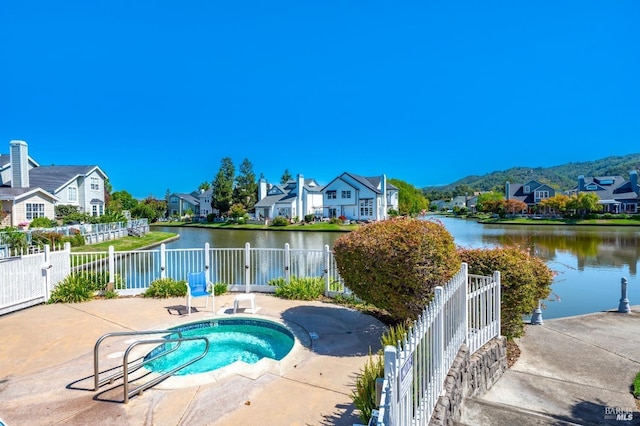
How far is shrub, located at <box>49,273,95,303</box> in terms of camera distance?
27.3 feet

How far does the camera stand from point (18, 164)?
29.1m

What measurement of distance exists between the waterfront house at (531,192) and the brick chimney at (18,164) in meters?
73.4

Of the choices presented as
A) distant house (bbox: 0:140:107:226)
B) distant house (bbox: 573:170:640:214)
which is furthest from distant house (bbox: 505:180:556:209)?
distant house (bbox: 0:140:107:226)

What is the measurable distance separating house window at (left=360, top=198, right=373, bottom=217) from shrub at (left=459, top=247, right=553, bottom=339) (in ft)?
141

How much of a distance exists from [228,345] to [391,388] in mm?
4892

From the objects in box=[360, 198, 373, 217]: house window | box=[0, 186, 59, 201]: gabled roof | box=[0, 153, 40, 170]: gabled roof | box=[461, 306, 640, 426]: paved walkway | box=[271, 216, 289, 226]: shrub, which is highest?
box=[0, 153, 40, 170]: gabled roof

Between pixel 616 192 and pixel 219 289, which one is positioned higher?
pixel 616 192

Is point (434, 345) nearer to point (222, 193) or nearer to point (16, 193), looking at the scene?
point (16, 193)

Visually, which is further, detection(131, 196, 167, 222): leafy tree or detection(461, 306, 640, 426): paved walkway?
detection(131, 196, 167, 222): leafy tree

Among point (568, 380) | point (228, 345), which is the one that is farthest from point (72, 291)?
point (568, 380)

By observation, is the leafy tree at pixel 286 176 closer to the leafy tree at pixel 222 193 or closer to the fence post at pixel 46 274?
the leafy tree at pixel 222 193

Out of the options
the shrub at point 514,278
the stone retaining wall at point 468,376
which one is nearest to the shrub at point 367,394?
the stone retaining wall at point 468,376

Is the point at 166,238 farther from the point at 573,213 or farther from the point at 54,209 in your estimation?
the point at 573,213

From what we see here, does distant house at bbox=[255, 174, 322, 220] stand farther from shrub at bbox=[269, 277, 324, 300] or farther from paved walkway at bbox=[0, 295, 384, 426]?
paved walkway at bbox=[0, 295, 384, 426]
